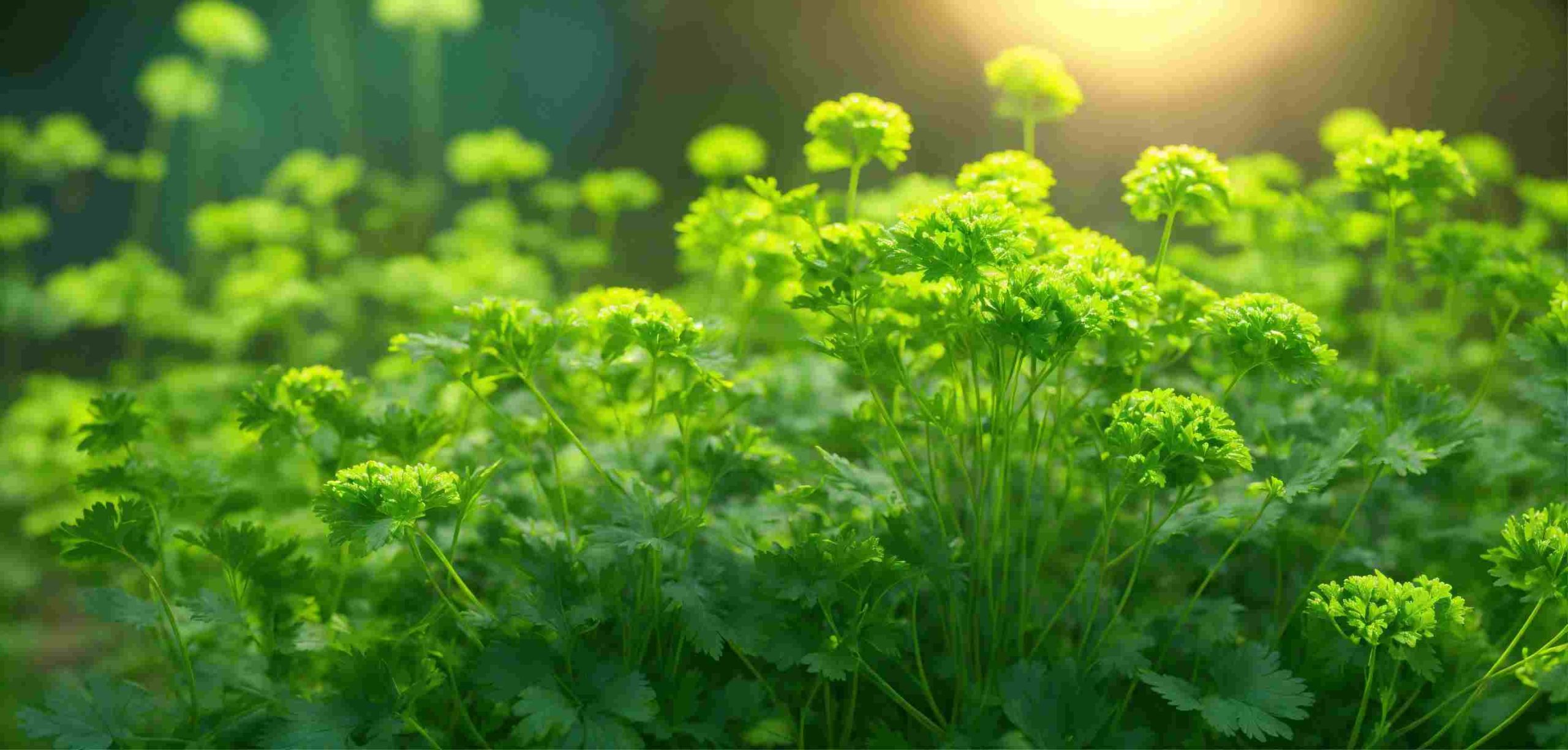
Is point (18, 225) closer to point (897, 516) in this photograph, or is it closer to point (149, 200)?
point (149, 200)

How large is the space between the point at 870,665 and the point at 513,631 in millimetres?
322

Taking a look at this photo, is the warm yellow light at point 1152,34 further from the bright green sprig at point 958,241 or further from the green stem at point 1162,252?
the bright green sprig at point 958,241

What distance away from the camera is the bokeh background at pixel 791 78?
83.4 inches

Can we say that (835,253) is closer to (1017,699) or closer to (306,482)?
(1017,699)

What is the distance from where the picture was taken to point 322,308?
2.50m

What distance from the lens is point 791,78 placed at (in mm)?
2920

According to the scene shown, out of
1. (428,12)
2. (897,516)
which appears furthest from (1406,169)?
(428,12)

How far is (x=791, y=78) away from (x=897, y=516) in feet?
7.19

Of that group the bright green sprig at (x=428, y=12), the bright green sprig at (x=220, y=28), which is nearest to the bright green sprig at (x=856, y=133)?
the bright green sprig at (x=428, y=12)

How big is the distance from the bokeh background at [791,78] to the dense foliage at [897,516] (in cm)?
88

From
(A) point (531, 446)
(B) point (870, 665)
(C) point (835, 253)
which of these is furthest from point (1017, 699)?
(A) point (531, 446)

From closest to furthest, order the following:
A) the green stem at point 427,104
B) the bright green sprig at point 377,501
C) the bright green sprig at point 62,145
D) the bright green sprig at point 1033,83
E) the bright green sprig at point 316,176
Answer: the bright green sprig at point 377,501, the bright green sprig at point 1033,83, the bright green sprig at point 316,176, the bright green sprig at point 62,145, the green stem at point 427,104

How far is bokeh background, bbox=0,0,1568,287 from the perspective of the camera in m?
2.12

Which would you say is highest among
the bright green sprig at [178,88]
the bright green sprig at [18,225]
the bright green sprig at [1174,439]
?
the bright green sprig at [178,88]
